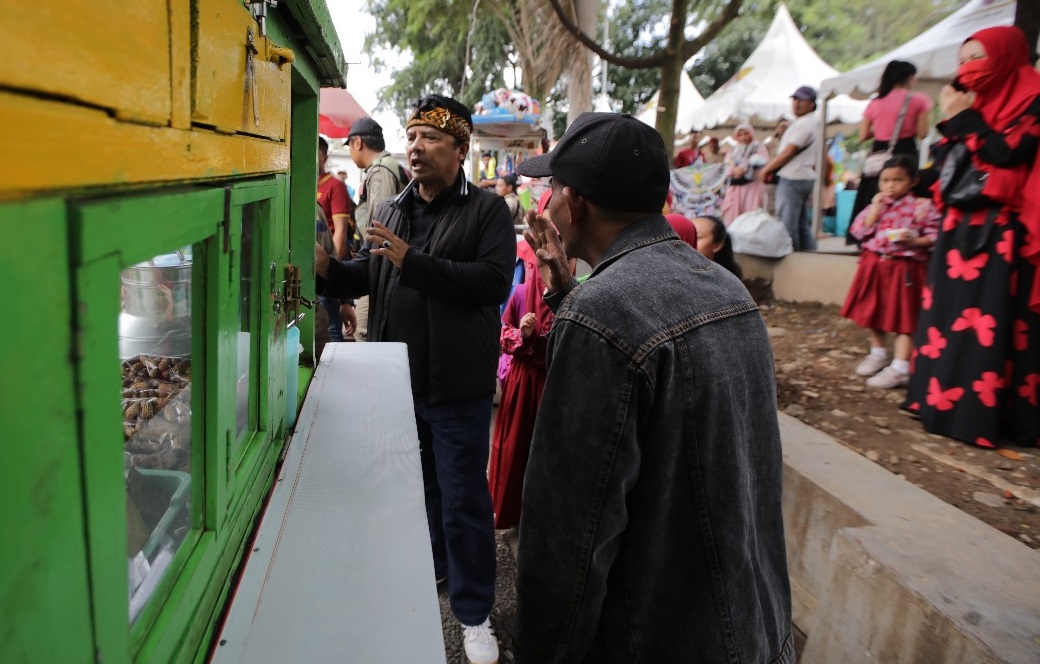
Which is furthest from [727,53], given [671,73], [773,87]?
[671,73]

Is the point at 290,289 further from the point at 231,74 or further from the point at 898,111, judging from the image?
the point at 898,111

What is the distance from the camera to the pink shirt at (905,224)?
13.7 ft

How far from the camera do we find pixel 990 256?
3281mm

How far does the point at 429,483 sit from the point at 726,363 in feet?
5.81

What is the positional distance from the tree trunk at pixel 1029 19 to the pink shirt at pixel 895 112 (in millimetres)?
1927

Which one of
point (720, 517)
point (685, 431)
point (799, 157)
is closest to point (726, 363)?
point (685, 431)

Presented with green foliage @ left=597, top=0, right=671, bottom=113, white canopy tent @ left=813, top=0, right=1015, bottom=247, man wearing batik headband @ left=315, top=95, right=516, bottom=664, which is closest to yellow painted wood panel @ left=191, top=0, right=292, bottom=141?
man wearing batik headband @ left=315, top=95, right=516, bottom=664

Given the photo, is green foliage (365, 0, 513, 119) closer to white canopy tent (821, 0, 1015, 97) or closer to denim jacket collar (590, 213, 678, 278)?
white canopy tent (821, 0, 1015, 97)

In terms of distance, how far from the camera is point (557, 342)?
1346 mm

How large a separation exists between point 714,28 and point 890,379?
11.0 feet

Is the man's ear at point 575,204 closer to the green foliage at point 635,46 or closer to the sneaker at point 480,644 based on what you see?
the sneaker at point 480,644

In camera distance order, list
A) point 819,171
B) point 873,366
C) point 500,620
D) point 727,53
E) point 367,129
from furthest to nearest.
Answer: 1. point 727,53
2. point 819,171
3. point 367,129
4. point 873,366
5. point 500,620

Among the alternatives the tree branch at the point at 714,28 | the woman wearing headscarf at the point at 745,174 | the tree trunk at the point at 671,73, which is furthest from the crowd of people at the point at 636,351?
the woman wearing headscarf at the point at 745,174

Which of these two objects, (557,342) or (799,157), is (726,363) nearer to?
(557,342)
